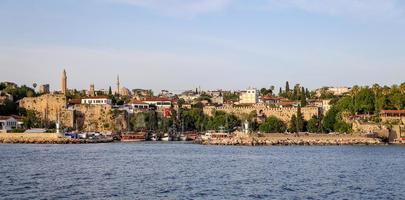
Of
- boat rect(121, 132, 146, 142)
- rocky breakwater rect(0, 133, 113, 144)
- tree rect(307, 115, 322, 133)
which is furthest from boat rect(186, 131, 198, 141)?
tree rect(307, 115, 322, 133)

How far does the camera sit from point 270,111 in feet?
323

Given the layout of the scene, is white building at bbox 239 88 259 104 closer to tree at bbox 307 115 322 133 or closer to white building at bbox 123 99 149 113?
white building at bbox 123 99 149 113

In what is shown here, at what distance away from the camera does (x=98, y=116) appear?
98500mm

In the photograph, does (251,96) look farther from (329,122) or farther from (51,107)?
(329,122)

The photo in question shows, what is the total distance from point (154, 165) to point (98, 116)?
58067 mm

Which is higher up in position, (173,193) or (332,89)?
(332,89)

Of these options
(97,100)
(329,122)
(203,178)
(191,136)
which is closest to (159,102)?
(97,100)

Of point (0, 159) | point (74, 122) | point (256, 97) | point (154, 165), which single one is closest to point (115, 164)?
point (154, 165)

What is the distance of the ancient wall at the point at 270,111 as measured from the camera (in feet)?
308

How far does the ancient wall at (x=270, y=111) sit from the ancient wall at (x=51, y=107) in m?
19.7

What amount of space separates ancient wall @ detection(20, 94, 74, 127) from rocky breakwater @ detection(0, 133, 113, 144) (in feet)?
46.5

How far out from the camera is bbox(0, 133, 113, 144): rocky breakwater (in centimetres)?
8031

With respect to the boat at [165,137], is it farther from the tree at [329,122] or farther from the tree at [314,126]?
the tree at [329,122]

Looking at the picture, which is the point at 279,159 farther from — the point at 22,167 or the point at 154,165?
the point at 22,167
